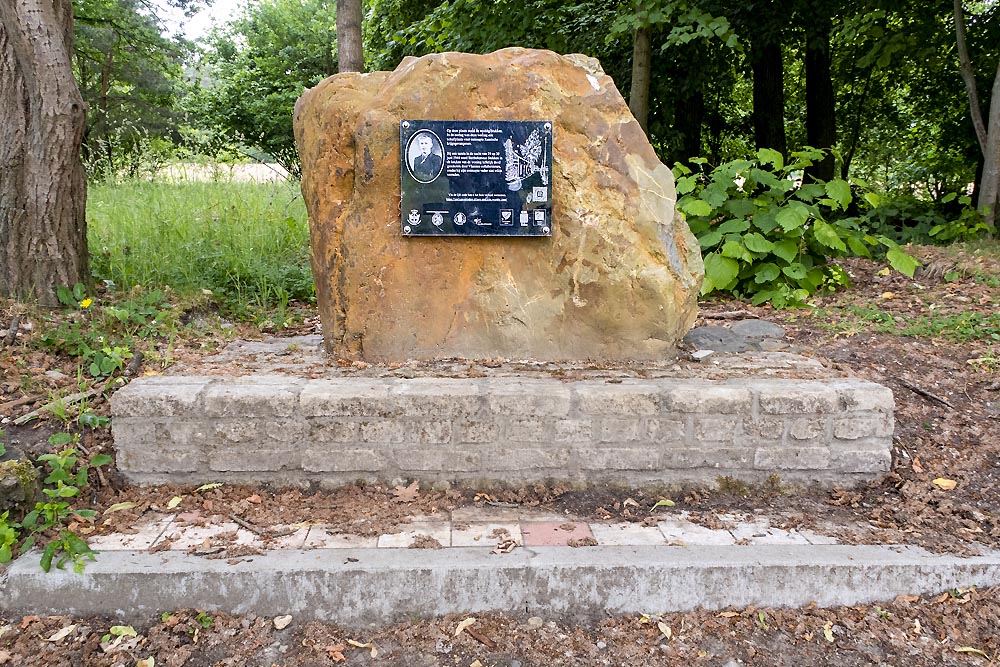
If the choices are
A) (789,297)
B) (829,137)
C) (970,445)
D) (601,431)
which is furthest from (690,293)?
(829,137)

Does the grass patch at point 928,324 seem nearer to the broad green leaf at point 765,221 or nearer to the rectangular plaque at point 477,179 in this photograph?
the broad green leaf at point 765,221

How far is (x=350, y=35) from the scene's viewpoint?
6.16m

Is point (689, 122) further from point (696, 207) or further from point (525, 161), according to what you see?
point (525, 161)

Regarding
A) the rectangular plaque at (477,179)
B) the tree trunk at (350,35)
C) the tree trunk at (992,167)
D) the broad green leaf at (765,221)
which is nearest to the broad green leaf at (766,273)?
the broad green leaf at (765,221)

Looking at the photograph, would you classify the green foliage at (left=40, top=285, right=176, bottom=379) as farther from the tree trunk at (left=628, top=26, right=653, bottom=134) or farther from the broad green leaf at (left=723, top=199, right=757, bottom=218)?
the tree trunk at (left=628, top=26, right=653, bottom=134)

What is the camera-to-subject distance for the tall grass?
203 inches

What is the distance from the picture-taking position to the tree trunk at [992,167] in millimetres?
6848

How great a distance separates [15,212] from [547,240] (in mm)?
3137

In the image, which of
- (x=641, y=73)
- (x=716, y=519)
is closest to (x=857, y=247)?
(x=641, y=73)

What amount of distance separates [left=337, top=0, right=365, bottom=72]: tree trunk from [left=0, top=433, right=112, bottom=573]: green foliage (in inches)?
158

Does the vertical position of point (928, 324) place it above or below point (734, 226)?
below

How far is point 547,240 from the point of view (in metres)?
3.89

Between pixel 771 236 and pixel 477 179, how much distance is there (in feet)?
10.4

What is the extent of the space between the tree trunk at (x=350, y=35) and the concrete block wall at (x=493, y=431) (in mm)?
3693
